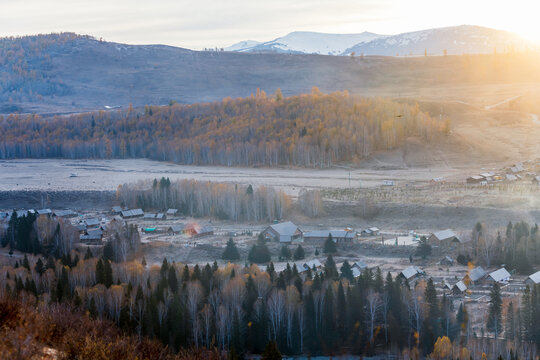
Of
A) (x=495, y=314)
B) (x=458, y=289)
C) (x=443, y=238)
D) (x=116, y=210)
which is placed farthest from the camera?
(x=116, y=210)

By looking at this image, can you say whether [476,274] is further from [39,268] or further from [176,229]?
[176,229]

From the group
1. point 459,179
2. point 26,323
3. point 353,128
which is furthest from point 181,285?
point 353,128

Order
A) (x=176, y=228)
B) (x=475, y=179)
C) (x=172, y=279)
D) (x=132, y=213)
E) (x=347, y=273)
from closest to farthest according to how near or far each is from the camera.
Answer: (x=172, y=279), (x=347, y=273), (x=176, y=228), (x=132, y=213), (x=475, y=179)

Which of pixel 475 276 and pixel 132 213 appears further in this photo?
pixel 132 213

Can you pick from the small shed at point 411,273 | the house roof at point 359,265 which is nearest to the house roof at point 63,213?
the house roof at point 359,265

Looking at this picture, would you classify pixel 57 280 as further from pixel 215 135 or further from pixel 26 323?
pixel 215 135

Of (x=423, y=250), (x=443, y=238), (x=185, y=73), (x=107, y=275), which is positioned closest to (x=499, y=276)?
(x=423, y=250)
